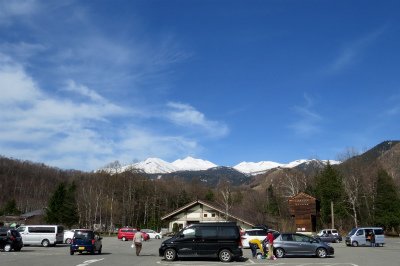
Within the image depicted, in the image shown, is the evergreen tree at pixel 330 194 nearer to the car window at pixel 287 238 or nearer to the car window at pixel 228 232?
the car window at pixel 287 238

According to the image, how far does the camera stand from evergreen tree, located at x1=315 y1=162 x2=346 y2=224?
56844 mm

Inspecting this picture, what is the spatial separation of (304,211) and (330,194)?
8.47 meters

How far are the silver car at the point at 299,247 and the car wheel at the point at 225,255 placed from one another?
4.48 metres

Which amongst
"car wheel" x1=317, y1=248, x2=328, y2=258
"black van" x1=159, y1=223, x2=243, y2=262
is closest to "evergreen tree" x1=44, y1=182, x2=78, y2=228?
"black van" x1=159, y1=223, x2=243, y2=262

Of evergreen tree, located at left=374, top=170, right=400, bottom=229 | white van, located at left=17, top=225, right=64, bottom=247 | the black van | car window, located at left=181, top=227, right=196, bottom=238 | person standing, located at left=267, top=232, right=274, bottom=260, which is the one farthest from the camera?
evergreen tree, located at left=374, top=170, right=400, bottom=229

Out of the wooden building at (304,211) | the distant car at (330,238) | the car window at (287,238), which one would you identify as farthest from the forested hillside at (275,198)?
the car window at (287,238)

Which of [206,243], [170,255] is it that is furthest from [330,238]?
[170,255]

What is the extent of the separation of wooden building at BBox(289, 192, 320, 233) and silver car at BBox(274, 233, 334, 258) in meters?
34.5

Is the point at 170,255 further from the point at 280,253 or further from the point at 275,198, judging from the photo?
the point at 275,198

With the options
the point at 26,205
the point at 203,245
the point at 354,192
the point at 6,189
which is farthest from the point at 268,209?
the point at 6,189

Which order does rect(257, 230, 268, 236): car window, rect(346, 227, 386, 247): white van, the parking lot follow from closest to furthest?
the parking lot < rect(257, 230, 268, 236): car window < rect(346, 227, 386, 247): white van

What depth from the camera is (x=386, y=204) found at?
5478 centimetres

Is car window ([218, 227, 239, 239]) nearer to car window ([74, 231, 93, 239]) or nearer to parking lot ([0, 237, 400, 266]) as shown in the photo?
parking lot ([0, 237, 400, 266])

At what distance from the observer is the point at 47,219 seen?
65.2 m
